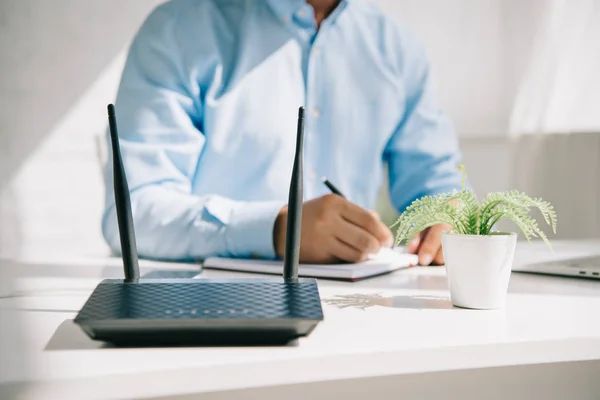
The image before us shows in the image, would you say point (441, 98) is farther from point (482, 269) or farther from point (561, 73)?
point (482, 269)

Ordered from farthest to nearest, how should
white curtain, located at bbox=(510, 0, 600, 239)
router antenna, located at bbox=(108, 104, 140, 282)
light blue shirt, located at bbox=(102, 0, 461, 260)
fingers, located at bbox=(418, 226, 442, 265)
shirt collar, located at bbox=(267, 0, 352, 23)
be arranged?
white curtain, located at bbox=(510, 0, 600, 239), shirt collar, located at bbox=(267, 0, 352, 23), light blue shirt, located at bbox=(102, 0, 461, 260), fingers, located at bbox=(418, 226, 442, 265), router antenna, located at bbox=(108, 104, 140, 282)

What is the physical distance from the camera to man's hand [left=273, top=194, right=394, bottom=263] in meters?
0.84

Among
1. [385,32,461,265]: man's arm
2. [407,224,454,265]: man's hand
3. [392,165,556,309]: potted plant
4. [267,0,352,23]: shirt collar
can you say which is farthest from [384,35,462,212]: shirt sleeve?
[392,165,556,309]: potted plant

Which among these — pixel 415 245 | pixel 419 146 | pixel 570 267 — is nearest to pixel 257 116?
pixel 419 146

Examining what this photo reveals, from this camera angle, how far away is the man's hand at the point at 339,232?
842mm

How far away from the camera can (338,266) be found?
31.3 inches

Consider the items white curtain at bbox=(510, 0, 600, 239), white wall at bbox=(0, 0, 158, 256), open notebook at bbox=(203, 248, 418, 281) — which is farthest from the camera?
white curtain at bbox=(510, 0, 600, 239)

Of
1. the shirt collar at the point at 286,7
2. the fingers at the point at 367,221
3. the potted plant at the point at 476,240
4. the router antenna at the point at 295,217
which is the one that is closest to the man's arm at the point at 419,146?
the shirt collar at the point at 286,7

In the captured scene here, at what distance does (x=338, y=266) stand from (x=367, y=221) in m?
0.09

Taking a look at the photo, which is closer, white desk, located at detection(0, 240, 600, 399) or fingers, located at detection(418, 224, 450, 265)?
white desk, located at detection(0, 240, 600, 399)

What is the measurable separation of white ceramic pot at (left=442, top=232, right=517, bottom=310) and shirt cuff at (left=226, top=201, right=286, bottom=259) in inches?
15.8

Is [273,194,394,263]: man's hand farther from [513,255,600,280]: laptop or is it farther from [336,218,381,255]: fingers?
[513,255,600,280]: laptop

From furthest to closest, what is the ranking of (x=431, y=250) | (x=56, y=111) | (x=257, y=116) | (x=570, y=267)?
(x=56, y=111), (x=257, y=116), (x=431, y=250), (x=570, y=267)

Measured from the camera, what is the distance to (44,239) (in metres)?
1.69
